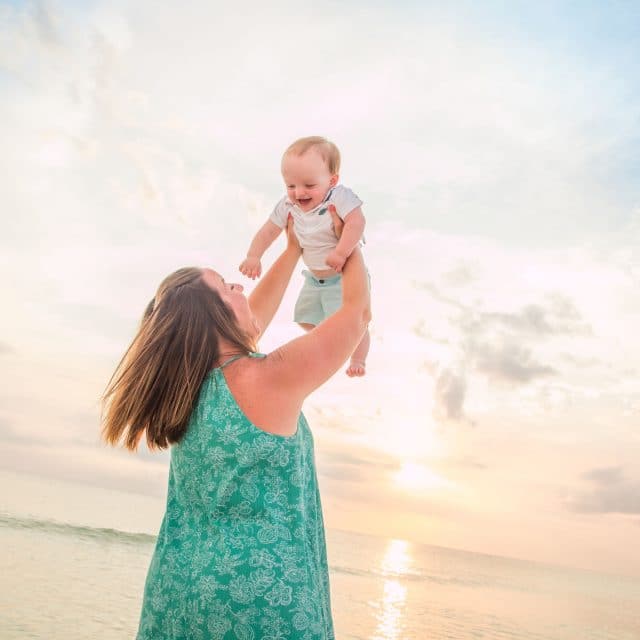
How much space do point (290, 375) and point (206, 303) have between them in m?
0.42

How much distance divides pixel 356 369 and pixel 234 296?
4.75 ft

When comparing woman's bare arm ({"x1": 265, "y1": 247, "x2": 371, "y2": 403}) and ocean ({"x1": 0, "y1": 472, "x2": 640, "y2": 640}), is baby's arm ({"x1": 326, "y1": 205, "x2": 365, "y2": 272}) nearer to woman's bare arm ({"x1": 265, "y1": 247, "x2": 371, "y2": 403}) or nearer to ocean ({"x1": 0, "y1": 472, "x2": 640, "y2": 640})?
woman's bare arm ({"x1": 265, "y1": 247, "x2": 371, "y2": 403})

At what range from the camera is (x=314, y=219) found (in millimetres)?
3346

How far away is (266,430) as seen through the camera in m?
2.13

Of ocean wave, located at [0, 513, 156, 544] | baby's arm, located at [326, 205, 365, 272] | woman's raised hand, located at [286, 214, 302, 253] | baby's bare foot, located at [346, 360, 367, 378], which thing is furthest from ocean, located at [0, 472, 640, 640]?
baby's arm, located at [326, 205, 365, 272]

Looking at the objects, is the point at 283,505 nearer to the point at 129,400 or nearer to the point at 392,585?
the point at 129,400

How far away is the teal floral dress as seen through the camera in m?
2.04

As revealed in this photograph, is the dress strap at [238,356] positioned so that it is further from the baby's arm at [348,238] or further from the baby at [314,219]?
the baby at [314,219]

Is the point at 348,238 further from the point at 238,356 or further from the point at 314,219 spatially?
the point at 238,356

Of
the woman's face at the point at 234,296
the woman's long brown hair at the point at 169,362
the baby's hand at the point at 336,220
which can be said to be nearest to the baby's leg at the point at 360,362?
the baby's hand at the point at 336,220

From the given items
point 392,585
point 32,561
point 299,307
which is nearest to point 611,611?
point 392,585

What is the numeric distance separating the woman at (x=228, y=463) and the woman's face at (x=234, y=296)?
0.05 m

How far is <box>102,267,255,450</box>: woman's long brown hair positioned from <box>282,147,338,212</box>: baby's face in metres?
1.17

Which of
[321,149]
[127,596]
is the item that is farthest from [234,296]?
[127,596]
